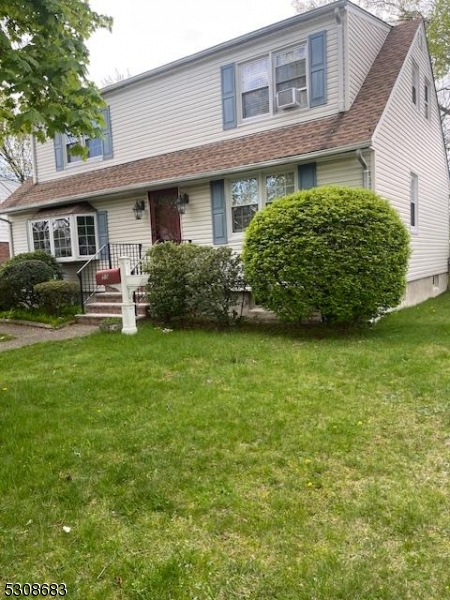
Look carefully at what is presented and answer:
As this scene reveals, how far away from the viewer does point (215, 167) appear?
Answer: 9.43 metres

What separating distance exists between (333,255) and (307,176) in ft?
9.20

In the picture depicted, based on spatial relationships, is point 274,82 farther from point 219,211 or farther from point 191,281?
point 191,281

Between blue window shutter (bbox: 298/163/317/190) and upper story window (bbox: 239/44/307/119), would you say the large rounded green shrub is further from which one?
upper story window (bbox: 239/44/307/119)

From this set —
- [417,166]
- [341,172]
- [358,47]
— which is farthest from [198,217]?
[417,166]

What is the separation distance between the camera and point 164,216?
1086 cm

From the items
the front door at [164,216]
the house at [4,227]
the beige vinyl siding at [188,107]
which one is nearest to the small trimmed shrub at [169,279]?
the front door at [164,216]

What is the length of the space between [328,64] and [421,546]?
895cm

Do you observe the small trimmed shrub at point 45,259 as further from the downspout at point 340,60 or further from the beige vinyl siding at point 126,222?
the downspout at point 340,60

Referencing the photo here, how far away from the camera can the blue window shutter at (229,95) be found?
9945mm

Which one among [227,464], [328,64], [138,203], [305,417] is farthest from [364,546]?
[138,203]

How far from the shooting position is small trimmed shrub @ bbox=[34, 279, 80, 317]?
9719 millimetres

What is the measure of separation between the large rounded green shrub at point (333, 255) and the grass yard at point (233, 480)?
143 cm

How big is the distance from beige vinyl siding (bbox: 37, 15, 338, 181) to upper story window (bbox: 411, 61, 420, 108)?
9.81 ft

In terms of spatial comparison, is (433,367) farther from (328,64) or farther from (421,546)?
(328,64)
